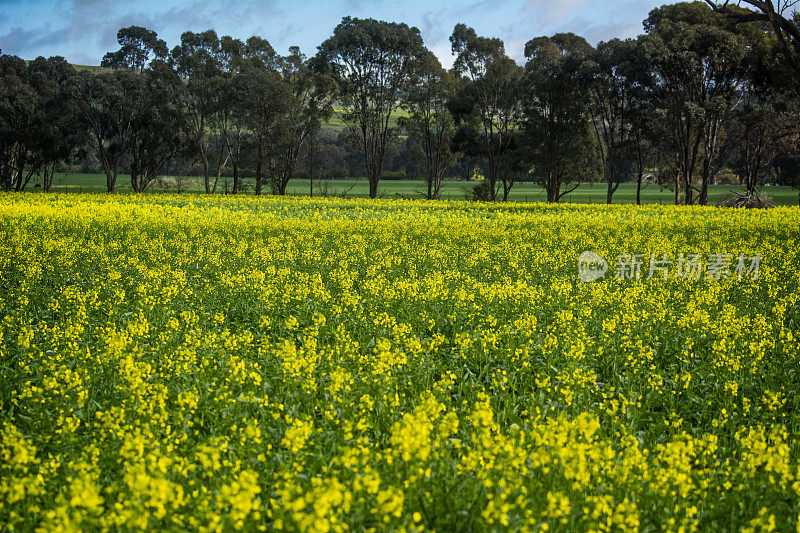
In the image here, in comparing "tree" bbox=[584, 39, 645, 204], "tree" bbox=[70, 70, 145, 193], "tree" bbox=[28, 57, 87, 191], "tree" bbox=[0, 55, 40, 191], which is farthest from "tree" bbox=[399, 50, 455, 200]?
"tree" bbox=[0, 55, 40, 191]

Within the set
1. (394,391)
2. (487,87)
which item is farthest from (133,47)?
(394,391)

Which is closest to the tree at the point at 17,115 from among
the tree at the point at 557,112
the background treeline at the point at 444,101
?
the background treeline at the point at 444,101

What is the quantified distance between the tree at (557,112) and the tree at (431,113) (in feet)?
30.9

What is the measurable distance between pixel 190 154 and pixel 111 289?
2161 inches

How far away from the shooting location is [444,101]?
61531mm

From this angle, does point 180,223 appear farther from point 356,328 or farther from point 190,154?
point 190,154

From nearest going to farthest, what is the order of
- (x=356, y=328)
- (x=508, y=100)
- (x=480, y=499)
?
1. (x=480, y=499)
2. (x=356, y=328)
3. (x=508, y=100)

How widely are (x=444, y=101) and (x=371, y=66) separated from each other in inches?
394

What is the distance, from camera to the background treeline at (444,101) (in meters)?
46.0

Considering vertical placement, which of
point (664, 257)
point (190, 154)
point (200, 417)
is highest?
point (190, 154)

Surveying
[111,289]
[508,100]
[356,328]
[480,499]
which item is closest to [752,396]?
[480,499]

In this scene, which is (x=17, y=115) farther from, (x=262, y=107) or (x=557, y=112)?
(x=557, y=112)

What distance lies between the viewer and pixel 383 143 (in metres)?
59.2

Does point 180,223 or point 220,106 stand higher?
point 220,106
